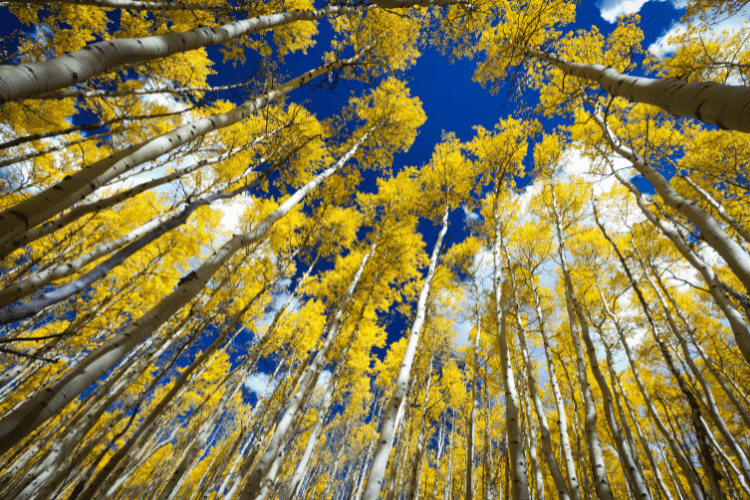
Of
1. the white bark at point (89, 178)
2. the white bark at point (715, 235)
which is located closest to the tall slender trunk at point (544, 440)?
the white bark at point (715, 235)

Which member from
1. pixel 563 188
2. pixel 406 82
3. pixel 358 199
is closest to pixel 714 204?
pixel 563 188

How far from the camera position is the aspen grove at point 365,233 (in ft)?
8.63

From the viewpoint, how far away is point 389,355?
13.5m

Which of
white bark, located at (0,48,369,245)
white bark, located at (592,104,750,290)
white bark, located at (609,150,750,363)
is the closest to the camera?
white bark, located at (0,48,369,245)

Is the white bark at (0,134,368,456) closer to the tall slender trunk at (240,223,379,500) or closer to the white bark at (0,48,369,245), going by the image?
the white bark at (0,48,369,245)

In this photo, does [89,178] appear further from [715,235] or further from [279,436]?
[715,235]

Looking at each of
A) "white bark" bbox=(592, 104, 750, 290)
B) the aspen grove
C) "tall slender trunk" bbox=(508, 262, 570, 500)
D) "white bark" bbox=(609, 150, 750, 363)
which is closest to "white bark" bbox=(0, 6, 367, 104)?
the aspen grove

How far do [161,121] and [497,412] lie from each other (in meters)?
16.0

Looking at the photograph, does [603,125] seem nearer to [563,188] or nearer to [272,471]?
[563,188]

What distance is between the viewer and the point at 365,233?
9.50m

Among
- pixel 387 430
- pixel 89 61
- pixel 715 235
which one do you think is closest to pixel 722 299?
pixel 715 235

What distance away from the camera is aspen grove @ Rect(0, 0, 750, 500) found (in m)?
2.63

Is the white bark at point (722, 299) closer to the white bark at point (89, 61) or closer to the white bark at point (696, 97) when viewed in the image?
the white bark at point (696, 97)

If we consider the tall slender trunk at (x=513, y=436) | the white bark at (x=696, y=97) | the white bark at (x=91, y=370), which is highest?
the white bark at (x=696, y=97)
